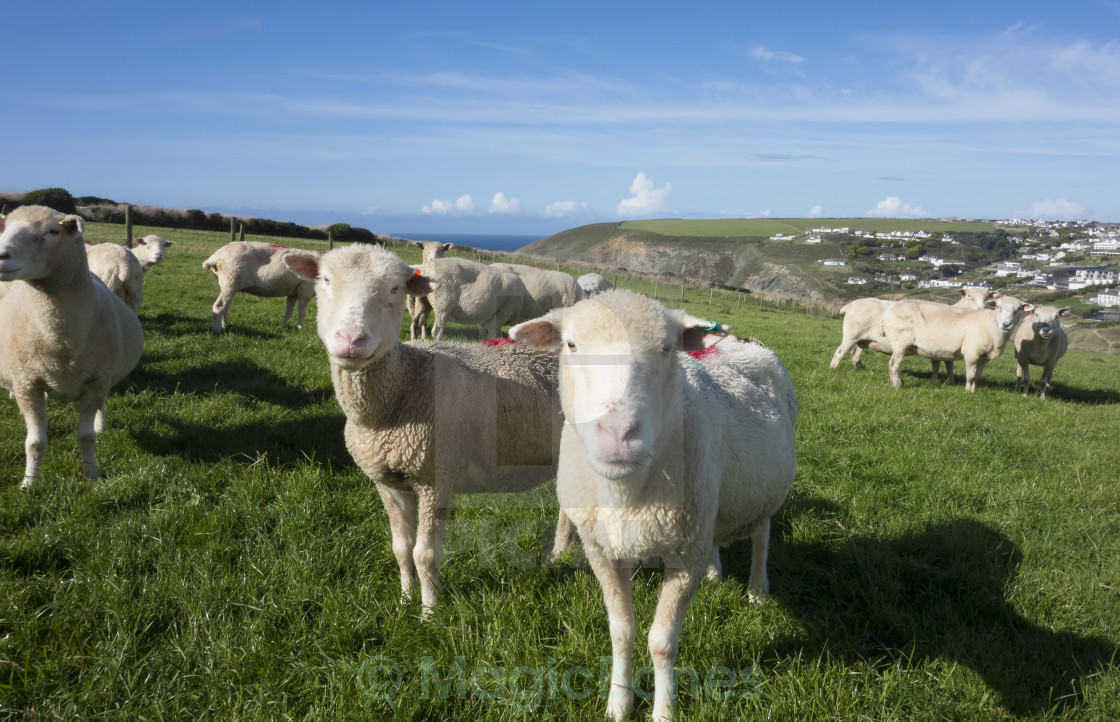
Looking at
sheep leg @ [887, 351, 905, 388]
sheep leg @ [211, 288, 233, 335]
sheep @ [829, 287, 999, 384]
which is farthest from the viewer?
sheep @ [829, 287, 999, 384]

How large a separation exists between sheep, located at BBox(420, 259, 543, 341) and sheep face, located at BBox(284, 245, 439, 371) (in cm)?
771

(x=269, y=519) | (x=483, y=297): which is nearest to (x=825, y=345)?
(x=483, y=297)

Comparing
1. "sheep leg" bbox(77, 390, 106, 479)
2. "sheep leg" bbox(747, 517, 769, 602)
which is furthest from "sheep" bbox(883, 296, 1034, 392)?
"sheep leg" bbox(77, 390, 106, 479)

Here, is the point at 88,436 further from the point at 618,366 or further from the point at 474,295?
the point at 474,295

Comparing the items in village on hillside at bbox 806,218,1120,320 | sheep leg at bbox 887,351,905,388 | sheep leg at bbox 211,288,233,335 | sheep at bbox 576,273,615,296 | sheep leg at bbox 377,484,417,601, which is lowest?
sheep leg at bbox 377,484,417,601

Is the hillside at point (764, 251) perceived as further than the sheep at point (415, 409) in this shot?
Yes

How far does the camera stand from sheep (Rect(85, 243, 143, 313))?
348 inches

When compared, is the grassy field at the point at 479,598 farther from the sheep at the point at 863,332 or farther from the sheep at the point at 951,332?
the sheep at the point at 863,332

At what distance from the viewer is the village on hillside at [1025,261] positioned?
47.2 m

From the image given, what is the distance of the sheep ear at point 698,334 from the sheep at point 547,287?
32.7 feet

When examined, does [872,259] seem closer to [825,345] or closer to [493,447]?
[825,345]

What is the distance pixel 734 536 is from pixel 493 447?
5.07 feet

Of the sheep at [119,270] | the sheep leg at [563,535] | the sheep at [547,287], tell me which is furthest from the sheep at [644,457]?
the sheep at [547,287]
